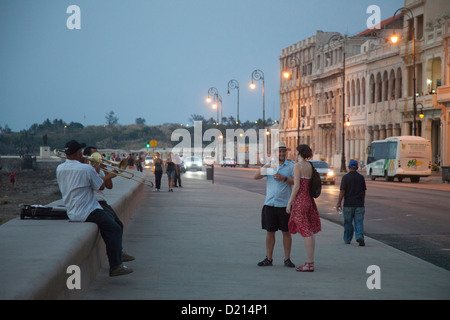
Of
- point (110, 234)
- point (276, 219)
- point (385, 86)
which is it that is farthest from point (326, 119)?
point (110, 234)

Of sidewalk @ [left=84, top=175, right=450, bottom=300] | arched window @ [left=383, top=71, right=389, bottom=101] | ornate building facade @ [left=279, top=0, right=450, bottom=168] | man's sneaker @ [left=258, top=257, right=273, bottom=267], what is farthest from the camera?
arched window @ [left=383, top=71, right=389, bottom=101]

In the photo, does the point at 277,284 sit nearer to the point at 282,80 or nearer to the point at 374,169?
the point at 374,169

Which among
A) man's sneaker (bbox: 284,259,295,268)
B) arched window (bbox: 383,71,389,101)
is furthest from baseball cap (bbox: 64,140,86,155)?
arched window (bbox: 383,71,389,101)

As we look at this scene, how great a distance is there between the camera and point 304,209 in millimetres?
10703

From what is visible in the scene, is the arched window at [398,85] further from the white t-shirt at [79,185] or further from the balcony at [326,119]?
the white t-shirt at [79,185]

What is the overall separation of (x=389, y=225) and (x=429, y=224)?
101 centimetres

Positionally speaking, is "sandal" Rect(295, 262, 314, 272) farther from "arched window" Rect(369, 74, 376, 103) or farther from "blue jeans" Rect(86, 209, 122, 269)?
"arched window" Rect(369, 74, 376, 103)

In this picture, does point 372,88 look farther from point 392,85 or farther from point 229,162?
point 229,162

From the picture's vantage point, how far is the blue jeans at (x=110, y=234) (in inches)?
389

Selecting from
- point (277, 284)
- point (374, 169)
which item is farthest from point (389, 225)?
point (374, 169)

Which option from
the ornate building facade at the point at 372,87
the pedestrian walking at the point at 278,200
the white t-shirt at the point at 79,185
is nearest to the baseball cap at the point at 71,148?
the white t-shirt at the point at 79,185

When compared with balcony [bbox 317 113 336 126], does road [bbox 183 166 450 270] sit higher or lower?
Result: lower

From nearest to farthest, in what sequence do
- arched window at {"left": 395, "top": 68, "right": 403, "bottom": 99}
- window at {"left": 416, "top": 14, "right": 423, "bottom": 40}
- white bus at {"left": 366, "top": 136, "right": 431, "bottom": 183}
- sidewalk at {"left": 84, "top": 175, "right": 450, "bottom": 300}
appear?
sidewalk at {"left": 84, "top": 175, "right": 450, "bottom": 300}
white bus at {"left": 366, "top": 136, "right": 431, "bottom": 183}
window at {"left": 416, "top": 14, "right": 423, "bottom": 40}
arched window at {"left": 395, "top": 68, "right": 403, "bottom": 99}

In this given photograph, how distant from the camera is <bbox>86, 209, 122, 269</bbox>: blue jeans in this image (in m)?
9.89
